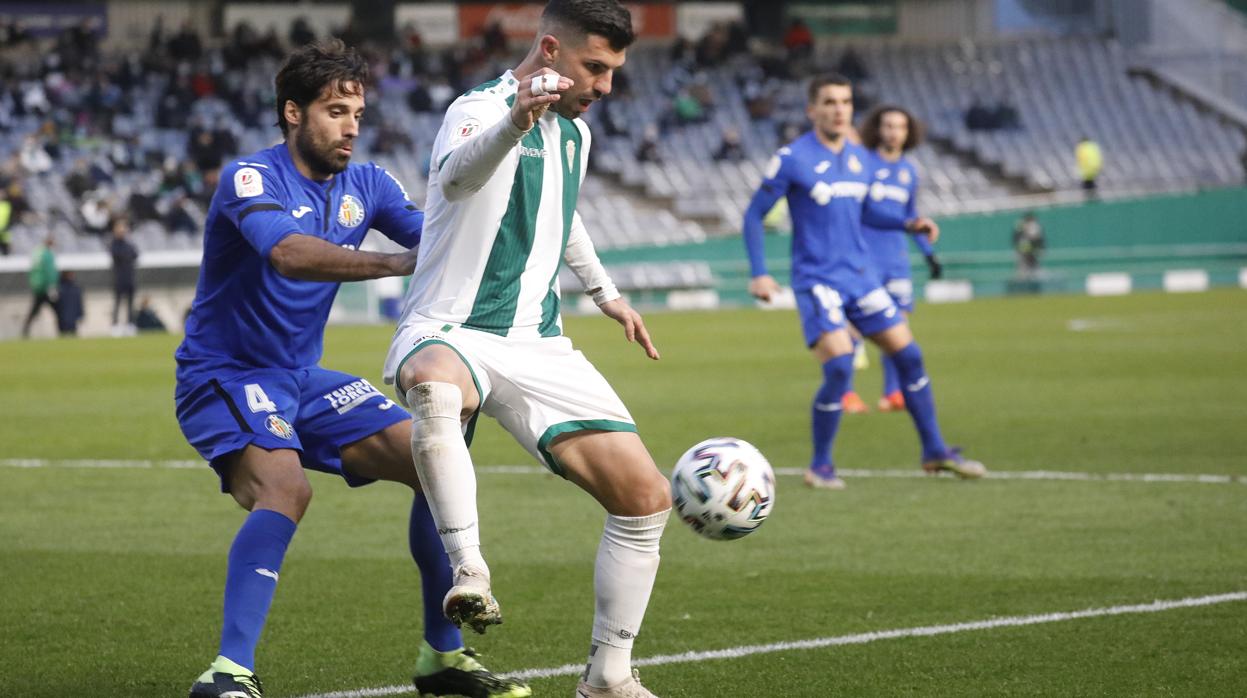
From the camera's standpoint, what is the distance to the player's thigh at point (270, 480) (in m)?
4.96

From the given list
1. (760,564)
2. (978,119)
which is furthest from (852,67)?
(760,564)

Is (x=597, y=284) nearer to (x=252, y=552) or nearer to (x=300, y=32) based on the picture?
(x=252, y=552)

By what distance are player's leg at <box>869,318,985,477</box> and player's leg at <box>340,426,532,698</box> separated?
545cm

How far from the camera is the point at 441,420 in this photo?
15.1 ft

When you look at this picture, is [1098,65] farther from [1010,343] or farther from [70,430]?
[70,430]

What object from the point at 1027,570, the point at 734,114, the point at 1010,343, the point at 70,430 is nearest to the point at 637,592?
the point at 1027,570

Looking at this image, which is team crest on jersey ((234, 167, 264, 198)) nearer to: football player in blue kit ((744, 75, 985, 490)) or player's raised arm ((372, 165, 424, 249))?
player's raised arm ((372, 165, 424, 249))

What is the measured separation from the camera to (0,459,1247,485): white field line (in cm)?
990

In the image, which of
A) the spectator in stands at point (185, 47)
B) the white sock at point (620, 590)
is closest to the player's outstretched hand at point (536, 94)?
the white sock at point (620, 590)

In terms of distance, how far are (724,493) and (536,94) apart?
1.35 m

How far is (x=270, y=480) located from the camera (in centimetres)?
499

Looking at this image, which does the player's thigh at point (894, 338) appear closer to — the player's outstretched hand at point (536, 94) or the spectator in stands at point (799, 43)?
the player's outstretched hand at point (536, 94)

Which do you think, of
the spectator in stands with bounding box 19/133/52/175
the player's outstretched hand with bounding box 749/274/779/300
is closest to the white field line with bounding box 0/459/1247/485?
the player's outstretched hand with bounding box 749/274/779/300

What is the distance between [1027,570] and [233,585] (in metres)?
3.62
